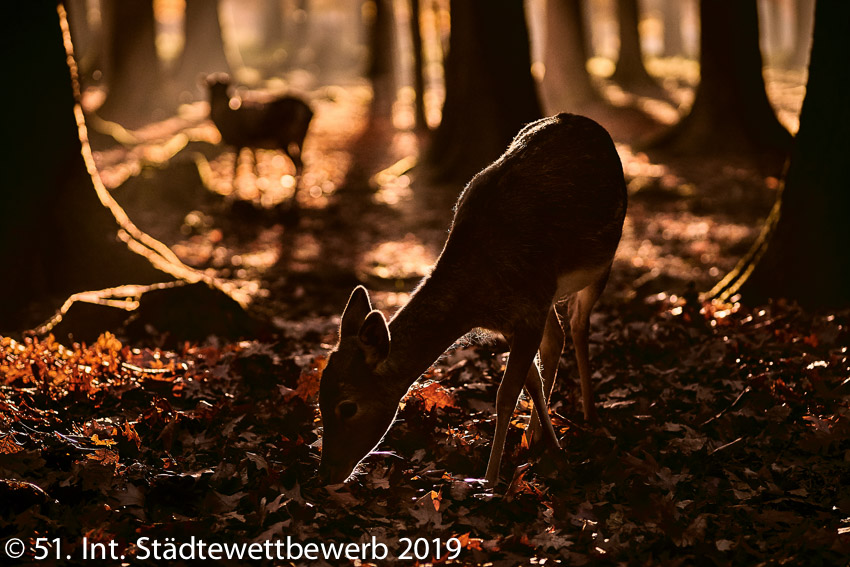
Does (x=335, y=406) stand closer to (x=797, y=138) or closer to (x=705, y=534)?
(x=705, y=534)

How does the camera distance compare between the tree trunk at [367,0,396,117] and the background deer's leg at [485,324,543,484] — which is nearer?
the background deer's leg at [485,324,543,484]

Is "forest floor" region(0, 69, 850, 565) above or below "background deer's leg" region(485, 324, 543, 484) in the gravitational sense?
Answer: below

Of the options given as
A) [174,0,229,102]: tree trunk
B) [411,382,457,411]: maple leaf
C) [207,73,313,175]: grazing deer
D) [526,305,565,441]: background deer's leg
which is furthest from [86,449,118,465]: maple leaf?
[174,0,229,102]: tree trunk

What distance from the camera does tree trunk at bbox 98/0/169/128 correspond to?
2897 cm

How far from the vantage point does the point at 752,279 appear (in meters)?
8.81

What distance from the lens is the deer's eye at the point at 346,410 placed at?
493 centimetres

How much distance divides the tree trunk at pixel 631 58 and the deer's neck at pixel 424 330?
90.0 feet

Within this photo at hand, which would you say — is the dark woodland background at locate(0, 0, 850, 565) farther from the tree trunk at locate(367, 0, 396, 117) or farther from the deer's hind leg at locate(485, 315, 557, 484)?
the tree trunk at locate(367, 0, 396, 117)

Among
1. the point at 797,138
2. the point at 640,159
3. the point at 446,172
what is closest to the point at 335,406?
the point at 797,138

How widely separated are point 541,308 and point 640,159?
14154 mm

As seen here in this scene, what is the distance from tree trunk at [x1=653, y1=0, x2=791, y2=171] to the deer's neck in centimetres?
1382

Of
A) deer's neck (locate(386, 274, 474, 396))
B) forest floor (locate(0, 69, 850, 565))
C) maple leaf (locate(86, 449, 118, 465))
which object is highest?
deer's neck (locate(386, 274, 474, 396))

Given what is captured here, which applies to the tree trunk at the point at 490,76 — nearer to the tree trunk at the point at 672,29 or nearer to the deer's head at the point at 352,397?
the deer's head at the point at 352,397

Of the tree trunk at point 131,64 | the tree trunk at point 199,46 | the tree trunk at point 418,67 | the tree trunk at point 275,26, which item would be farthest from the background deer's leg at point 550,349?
the tree trunk at point 275,26
